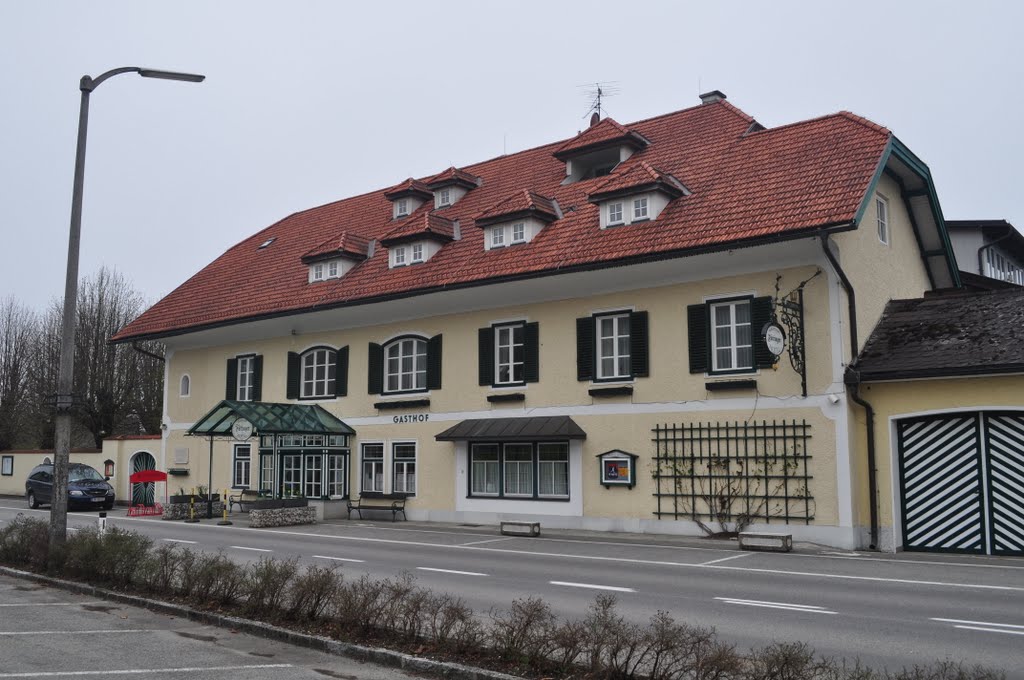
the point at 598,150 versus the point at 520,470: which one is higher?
the point at 598,150

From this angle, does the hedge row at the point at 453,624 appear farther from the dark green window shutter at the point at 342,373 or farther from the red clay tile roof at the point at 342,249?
the red clay tile roof at the point at 342,249

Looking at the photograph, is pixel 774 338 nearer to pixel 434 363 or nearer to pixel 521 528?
pixel 521 528

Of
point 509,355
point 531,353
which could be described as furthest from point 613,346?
point 509,355

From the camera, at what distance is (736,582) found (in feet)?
44.2

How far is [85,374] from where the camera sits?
46.2 meters

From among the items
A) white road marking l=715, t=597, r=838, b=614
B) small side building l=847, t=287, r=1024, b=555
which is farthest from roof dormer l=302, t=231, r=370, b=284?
white road marking l=715, t=597, r=838, b=614

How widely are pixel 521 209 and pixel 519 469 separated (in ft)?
21.9

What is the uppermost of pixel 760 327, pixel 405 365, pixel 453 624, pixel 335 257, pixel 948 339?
pixel 335 257

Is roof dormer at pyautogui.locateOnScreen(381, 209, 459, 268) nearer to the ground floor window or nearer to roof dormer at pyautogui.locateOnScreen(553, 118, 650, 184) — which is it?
roof dormer at pyautogui.locateOnScreen(553, 118, 650, 184)

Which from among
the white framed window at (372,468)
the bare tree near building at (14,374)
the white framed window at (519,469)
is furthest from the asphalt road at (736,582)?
the bare tree near building at (14,374)

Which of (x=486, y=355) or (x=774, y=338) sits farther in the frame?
(x=486, y=355)

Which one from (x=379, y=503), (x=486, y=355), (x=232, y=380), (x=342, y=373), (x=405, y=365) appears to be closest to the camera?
(x=486, y=355)

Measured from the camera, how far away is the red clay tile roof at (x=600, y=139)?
25652 mm

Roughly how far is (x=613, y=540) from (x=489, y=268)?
24.9ft
